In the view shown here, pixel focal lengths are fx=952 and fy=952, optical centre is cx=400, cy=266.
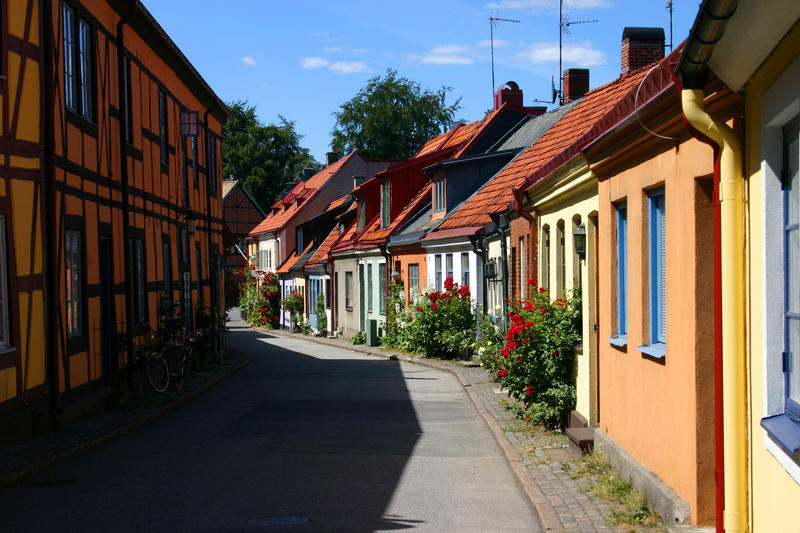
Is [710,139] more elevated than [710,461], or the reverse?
[710,139]

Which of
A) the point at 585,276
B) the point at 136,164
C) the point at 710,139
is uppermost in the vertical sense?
the point at 136,164

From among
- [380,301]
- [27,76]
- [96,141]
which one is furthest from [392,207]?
[27,76]

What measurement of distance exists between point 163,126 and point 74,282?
7.53 m

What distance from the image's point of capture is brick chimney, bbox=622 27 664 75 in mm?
19562

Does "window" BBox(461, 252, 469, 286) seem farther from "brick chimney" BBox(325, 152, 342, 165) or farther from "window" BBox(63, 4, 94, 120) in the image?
"brick chimney" BBox(325, 152, 342, 165)

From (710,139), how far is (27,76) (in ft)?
28.5

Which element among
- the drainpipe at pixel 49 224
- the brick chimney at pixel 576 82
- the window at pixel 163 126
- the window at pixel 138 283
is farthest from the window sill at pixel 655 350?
the brick chimney at pixel 576 82

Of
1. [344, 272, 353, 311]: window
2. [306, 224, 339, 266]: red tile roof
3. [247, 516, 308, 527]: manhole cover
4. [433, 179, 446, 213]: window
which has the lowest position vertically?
[247, 516, 308, 527]: manhole cover

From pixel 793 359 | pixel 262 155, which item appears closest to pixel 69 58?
pixel 793 359

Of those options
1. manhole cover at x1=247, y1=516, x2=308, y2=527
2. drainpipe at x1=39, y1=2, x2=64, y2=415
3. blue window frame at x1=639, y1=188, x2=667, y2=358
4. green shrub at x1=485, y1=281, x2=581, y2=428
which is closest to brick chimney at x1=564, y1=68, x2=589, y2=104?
green shrub at x1=485, y1=281, x2=581, y2=428

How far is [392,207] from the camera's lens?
111ft

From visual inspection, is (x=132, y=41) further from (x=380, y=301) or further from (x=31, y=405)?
(x=380, y=301)

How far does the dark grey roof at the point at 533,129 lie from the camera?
85.9 feet

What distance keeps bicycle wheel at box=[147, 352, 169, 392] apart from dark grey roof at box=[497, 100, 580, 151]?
12663mm
